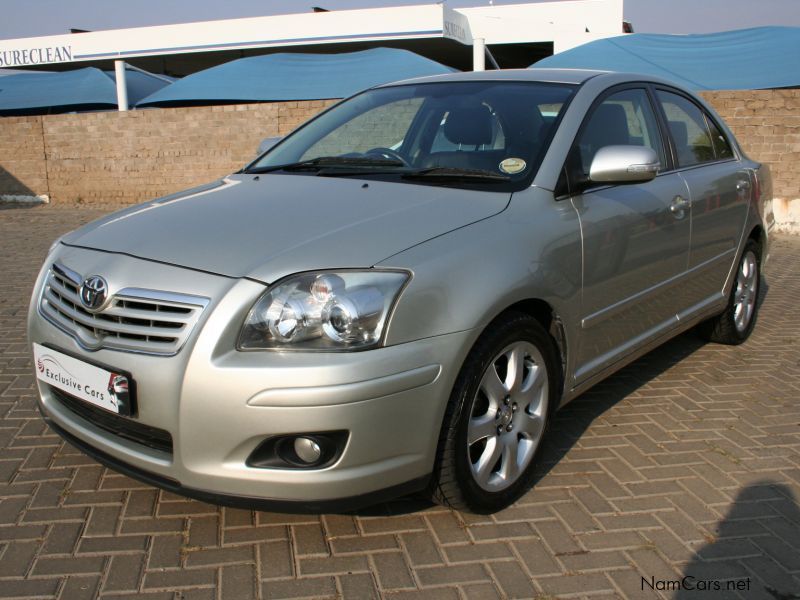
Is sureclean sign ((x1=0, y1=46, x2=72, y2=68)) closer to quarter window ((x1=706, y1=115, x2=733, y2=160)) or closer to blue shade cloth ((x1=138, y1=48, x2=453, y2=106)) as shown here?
blue shade cloth ((x1=138, y1=48, x2=453, y2=106))

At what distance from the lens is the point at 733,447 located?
3531 millimetres

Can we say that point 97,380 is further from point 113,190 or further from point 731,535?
point 113,190

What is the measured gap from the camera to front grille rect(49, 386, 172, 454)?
2428 millimetres

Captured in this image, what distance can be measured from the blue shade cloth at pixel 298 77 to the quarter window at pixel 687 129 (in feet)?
34.8

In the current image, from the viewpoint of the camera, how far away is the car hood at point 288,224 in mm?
2441

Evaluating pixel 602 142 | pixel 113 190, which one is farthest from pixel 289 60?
pixel 602 142

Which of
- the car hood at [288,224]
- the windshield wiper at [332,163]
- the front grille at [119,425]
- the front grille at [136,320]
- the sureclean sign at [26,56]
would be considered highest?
the sureclean sign at [26,56]

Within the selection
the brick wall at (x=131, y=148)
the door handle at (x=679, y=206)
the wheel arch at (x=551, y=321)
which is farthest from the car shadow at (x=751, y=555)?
the brick wall at (x=131, y=148)

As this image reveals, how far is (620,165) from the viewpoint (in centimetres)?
312

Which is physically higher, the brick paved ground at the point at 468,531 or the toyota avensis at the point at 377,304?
the toyota avensis at the point at 377,304

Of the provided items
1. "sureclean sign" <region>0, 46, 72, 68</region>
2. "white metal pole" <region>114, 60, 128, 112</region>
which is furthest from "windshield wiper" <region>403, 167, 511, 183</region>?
"sureclean sign" <region>0, 46, 72, 68</region>

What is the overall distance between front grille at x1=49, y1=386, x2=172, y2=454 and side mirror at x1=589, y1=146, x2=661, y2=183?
201cm

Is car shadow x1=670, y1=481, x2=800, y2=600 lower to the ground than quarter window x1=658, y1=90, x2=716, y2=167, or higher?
lower

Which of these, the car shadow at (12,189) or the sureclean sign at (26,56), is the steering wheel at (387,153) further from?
the sureclean sign at (26,56)
